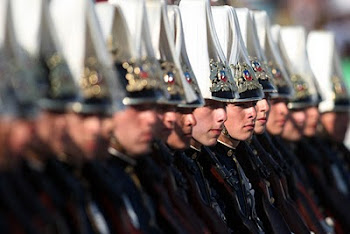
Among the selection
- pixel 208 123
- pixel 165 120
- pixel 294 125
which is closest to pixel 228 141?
pixel 208 123

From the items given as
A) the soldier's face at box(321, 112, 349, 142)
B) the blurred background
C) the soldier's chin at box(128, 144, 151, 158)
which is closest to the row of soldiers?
the soldier's chin at box(128, 144, 151, 158)

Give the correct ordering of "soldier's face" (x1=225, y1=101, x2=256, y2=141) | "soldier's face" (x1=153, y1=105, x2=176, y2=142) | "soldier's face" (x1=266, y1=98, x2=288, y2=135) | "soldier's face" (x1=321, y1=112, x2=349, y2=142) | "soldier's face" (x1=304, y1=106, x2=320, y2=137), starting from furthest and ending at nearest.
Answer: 1. "soldier's face" (x1=321, y1=112, x2=349, y2=142)
2. "soldier's face" (x1=304, y1=106, x2=320, y2=137)
3. "soldier's face" (x1=266, y1=98, x2=288, y2=135)
4. "soldier's face" (x1=225, y1=101, x2=256, y2=141)
5. "soldier's face" (x1=153, y1=105, x2=176, y2=142)

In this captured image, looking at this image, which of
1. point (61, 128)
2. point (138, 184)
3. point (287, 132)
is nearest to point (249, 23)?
point (287, 132)

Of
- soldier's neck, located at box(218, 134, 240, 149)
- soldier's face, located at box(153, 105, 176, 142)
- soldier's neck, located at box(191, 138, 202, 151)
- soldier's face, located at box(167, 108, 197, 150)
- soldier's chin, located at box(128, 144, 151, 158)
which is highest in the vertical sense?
soldier's chin, located at box(128, 144, 151, 158)

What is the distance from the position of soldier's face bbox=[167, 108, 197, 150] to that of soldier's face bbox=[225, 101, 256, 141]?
3.25ft

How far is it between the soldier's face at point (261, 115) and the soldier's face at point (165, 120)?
1.97 metres

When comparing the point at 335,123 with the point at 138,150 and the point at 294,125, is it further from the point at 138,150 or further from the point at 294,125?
the point at 138,150

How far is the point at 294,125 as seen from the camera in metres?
13.3

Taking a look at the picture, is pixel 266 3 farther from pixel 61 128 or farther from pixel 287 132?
pixel 61 128

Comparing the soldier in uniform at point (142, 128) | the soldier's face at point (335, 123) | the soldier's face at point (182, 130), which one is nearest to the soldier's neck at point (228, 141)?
the soldier's face at point (182, 130)

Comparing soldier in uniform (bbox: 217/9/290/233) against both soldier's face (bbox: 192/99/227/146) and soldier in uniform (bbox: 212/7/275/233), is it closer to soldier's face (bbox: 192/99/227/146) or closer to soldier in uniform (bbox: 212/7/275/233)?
soldier in uniform (bbox: 212/7/275/233)

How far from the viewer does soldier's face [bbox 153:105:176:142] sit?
8938 millimetres

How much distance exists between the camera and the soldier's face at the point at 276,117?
1222 centimetres

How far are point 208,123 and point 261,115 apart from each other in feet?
3.41
